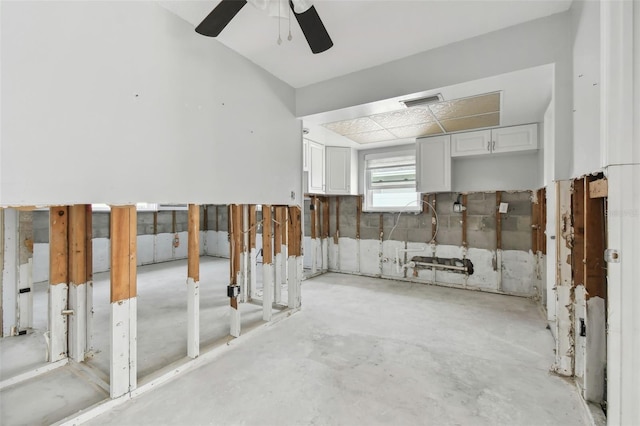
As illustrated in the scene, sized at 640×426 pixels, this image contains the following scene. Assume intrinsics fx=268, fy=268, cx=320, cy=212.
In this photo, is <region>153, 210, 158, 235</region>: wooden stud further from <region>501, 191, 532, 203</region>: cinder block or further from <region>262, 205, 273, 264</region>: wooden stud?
<region>501, 191, 532, 203</region>: cinder block

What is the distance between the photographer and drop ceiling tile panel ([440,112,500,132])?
329cm

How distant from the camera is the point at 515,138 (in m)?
3.61

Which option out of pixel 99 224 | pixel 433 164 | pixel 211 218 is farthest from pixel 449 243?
pixel 99 224

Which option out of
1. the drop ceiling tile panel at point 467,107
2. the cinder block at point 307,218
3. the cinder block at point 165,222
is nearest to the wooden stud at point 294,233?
the drop ceiling tile panel at point 467,107

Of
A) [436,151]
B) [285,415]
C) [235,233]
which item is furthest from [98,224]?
[436,151]

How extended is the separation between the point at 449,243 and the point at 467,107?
2.26 metres

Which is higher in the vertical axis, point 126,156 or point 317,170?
point 317,170

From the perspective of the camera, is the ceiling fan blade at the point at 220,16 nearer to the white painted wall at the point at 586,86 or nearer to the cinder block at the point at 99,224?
the white painted wall at the point at 586,86

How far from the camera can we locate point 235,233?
2.67 m

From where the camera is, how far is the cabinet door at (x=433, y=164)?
162 inches

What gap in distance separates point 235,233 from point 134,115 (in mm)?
1285

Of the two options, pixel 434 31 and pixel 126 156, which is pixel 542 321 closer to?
pixel 434 31

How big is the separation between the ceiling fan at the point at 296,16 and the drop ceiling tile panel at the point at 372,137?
2212 millimetres

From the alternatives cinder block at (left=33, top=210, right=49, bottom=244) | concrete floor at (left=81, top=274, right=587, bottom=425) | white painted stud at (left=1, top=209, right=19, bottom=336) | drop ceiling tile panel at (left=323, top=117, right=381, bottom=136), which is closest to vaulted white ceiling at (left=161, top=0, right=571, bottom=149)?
drop ceiling tile panel at (left=323, top=117, right=381, bottom=136)
